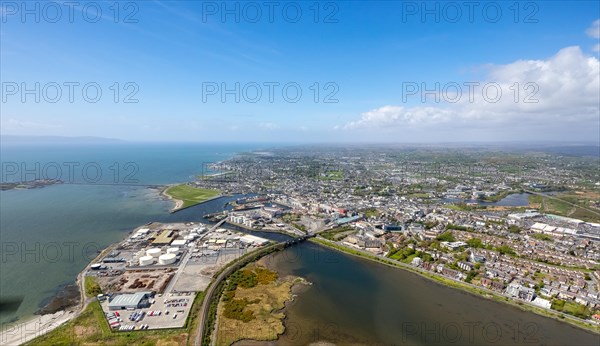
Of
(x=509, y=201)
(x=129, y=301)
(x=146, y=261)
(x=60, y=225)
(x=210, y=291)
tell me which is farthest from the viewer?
(x=509, y=201)

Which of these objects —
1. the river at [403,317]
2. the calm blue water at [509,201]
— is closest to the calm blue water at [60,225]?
the river at [403,317]

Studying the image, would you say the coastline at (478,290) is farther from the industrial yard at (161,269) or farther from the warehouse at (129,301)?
the warehouse at (129,301)

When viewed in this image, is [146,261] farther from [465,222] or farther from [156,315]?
[465,222]

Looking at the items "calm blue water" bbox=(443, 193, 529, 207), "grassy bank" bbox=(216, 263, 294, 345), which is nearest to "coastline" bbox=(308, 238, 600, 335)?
"grassy bank" bbox=(216, 263, 294, 345)

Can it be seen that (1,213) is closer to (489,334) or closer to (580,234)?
(489,334)

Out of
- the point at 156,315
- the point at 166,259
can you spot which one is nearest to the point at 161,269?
the point at 166,259

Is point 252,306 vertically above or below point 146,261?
below

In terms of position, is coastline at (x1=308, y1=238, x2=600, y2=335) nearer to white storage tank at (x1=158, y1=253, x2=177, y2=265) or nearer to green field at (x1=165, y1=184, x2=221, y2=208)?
white storage tank at (x1=158, y1=253, x2=177, y2=265)
